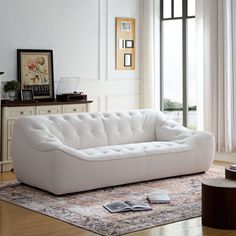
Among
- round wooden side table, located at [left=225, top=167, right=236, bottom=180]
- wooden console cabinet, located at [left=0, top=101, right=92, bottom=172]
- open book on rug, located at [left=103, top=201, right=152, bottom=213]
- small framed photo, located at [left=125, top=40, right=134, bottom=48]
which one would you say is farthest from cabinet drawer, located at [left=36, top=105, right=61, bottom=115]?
round wooden side table, located at [left=225, top=167, right=236, bottom=180]

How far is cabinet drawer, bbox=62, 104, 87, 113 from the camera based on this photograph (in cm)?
837

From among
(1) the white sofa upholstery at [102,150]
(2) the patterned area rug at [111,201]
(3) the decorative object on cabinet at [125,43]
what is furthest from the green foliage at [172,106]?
(2) the patterned area rug at [111,201]

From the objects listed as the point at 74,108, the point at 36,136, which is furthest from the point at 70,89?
the point at 36,136

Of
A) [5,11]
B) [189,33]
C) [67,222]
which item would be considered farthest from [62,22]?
[67,222]

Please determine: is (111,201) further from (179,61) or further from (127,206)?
(179,61)

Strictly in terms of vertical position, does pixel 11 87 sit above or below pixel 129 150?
above

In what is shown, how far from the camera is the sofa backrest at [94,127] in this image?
6.70m

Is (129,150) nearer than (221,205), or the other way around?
(221,205)

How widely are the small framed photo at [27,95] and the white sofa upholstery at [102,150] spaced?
1.26 metres

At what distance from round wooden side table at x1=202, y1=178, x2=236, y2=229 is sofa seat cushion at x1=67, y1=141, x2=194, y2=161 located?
172cm

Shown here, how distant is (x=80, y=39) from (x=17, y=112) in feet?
5.81

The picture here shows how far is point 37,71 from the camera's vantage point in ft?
27.6

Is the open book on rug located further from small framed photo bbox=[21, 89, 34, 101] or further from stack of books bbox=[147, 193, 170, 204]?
small framed photo bbox=[21, 89, 34, 101]

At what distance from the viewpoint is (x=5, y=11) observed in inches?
318
